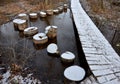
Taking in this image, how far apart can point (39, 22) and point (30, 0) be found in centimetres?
497

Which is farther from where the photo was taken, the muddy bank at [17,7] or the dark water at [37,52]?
the muddy bank at [17,7]

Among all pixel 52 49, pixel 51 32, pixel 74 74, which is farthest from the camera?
pixel 51 32

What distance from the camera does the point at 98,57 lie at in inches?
203

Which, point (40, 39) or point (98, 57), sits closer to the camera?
point (98, 57)

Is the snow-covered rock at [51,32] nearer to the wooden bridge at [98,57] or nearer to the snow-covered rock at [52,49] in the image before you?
the snow-covered rock at [52,49]

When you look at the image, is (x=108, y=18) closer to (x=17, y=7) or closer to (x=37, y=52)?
(x=37, y=52)

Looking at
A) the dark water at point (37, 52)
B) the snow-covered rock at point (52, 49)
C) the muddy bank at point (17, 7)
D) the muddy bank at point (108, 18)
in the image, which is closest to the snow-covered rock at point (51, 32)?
the dark water at point (37, 52)

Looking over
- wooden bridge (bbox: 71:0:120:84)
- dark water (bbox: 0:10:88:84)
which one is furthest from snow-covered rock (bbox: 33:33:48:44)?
wooden bridge (bbox: 71:0:120:84)

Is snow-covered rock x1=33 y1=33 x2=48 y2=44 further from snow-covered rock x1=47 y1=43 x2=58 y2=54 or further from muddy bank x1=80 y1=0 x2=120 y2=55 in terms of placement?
muddy bank x1=80 y1=0 x2=120 y2=55

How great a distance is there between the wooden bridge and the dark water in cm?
56

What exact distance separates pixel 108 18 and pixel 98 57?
5.31 meters

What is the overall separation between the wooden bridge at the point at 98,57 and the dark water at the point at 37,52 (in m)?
0.56

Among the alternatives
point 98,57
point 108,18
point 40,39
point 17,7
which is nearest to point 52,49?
point 40,39

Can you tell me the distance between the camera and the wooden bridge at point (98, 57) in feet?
14.0
